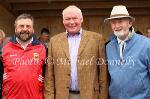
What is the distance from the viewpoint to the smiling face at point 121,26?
446 centimetres

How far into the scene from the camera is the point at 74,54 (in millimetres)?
4574

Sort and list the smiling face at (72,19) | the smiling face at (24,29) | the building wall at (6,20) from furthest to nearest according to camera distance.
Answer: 1. the building wall at (6,20)
2. the smiling face at (24,29)
3. the smiling face at (72,19)

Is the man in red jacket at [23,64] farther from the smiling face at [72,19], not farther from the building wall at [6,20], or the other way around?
the building wall at [6,20]

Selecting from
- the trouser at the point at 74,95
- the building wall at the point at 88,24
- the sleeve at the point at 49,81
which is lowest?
the trouser at the point at 74,95

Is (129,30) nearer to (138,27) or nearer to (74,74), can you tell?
(74,74)

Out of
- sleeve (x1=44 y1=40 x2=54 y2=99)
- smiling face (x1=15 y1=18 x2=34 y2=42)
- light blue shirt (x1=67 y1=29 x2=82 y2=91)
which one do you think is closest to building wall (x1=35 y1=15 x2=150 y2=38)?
smiling face (x1=15 y1=18 x2=34 y2=42)

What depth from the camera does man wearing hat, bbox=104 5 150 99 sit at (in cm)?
433

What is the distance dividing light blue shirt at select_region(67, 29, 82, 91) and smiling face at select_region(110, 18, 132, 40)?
417mm

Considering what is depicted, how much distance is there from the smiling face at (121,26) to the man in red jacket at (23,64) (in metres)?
0.86

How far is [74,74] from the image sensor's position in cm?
451

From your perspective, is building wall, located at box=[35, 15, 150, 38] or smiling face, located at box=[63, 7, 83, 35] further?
building wall, located at box=[35, 15, 150, 38]

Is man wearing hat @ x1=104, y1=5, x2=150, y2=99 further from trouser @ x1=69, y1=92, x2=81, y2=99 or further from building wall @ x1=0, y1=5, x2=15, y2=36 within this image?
building wall @ x1=0, y1=5, x2=15, y2=36

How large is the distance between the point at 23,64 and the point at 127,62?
1142 mm

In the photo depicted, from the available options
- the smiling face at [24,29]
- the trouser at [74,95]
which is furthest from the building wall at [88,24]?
the trouser at [74,95]
